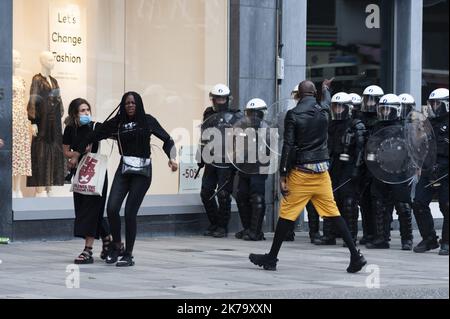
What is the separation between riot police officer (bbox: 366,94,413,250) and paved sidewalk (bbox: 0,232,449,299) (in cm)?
24

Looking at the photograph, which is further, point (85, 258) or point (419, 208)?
point (419, 208)

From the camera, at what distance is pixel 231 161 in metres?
15.4

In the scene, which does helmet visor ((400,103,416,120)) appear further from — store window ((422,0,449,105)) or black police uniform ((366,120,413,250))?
store window ((422,0,449,105))

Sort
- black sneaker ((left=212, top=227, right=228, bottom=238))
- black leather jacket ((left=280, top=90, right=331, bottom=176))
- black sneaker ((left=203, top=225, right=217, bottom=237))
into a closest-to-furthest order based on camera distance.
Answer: black leather jacket ((left=280, top=90, right=331, bottom=176)) → black sneaker ((left=212, top=227, right=228, bottom=238)) → black sneaker ((left=203, top=225, right=217, bottom=237))

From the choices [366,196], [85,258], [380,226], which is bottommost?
[85,258]

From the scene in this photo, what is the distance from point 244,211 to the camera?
15.4 m

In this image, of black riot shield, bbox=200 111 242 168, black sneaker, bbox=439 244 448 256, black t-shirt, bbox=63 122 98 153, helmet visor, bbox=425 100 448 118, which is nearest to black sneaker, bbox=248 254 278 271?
black t-shirt, bbox=63 122 98 153

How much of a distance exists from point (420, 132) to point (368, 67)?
4135 millimetres

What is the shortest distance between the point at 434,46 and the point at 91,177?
27.8 feet

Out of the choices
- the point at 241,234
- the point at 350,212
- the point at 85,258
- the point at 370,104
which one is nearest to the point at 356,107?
the point at 370,104

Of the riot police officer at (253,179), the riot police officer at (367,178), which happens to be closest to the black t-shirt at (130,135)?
the riot police officer at (253,179)

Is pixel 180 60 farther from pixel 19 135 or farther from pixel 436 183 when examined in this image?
pixel 436 183

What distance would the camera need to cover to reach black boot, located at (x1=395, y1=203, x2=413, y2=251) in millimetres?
14445
